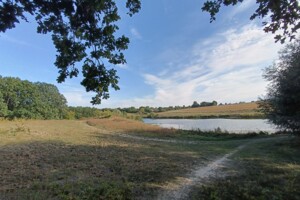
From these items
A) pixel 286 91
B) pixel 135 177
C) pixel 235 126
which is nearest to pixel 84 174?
pixel 135 177

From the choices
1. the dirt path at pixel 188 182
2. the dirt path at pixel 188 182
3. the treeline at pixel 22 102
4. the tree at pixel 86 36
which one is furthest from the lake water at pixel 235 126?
the treeline at pixel 22 102

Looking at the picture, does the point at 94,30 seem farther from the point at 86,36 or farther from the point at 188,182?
the point at 188,182

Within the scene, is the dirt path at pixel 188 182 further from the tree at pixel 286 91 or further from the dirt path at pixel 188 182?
the tree at pixel 286 91

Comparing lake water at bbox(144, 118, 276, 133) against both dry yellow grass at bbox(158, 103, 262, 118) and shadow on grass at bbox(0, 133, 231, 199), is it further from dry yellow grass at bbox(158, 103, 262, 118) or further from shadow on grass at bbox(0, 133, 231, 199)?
shadow on grass at bbox(0, 133, 231, 199)

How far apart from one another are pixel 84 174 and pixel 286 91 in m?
13.0

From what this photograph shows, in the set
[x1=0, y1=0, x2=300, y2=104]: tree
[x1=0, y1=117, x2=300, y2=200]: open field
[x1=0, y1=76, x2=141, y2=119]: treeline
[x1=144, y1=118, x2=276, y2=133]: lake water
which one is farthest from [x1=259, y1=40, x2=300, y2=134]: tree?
[x1=0, y1=76, x2=141, y2=119]: treeline

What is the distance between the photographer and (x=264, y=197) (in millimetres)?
5945

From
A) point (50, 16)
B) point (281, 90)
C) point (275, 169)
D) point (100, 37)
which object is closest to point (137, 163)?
point (275, 169)

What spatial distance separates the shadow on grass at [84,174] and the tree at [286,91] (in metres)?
7.47

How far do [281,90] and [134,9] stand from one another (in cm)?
1291

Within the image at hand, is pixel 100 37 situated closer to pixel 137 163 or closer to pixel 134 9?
pixel 134 9

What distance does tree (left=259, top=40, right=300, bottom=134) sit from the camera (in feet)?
46.9

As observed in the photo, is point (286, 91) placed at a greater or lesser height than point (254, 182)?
greater

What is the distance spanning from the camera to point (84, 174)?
8.48m
